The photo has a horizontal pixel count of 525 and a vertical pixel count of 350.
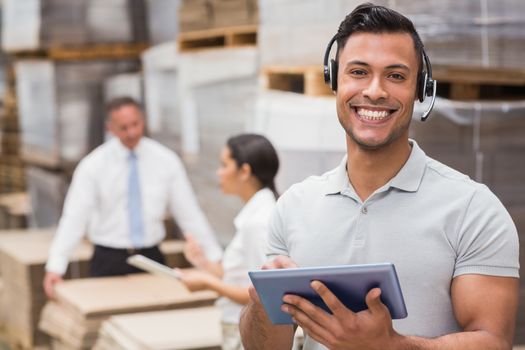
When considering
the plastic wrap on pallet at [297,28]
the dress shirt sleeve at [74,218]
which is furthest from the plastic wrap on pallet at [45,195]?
the plastic wrap on pallet at [297,28]

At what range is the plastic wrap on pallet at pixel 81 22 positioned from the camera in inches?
315

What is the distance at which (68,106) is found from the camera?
807cm

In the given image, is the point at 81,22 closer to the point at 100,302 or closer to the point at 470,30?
the point at 100,302

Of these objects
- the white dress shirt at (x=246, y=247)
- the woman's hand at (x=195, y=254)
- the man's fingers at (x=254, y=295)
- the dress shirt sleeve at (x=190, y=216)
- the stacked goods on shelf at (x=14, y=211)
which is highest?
the man's fingers at (x=254, y=295)

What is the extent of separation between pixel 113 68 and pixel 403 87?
641cm

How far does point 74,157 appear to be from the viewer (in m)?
8.11

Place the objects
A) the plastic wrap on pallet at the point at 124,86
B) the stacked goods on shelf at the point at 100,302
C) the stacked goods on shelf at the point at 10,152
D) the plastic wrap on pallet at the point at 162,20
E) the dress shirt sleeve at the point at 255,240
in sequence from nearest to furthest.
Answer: the dress shirt sleeve at the point at 255,240, the stacked goods on shelf at the point at 100,302, the plastic wrap on pallet at the point at 162,20, the plastic wrap on pallet at the point at 124,86, the stacked goods on shelf at the point at 10,152

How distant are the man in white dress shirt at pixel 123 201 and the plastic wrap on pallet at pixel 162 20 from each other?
5.21 ft

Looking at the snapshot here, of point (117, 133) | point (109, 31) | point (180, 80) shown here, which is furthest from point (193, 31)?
point (109, 31)

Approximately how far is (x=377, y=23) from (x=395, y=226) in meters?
0.45

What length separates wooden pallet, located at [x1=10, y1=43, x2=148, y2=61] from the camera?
26.3 ft

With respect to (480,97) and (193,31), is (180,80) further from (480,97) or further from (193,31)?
(480,97)

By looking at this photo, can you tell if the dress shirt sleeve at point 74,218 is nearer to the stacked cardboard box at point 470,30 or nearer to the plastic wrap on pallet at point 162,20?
the plastic wrap on pallet at point 162,20

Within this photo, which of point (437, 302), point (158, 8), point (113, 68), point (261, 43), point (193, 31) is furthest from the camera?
point (113, 68)
